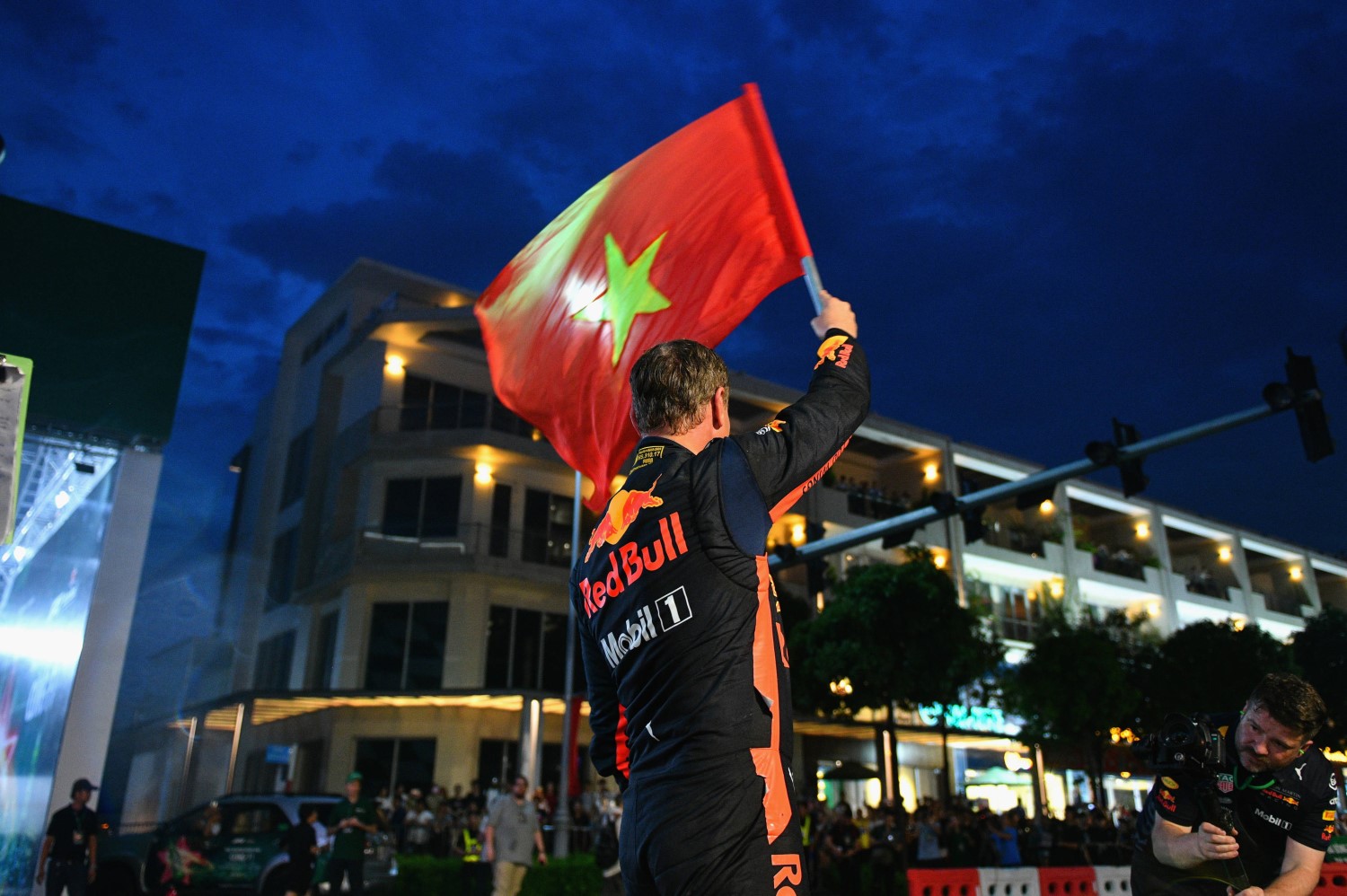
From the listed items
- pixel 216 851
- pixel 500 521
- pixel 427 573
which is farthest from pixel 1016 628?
pixel 216 851

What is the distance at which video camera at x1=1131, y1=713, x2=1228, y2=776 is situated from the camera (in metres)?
3.73

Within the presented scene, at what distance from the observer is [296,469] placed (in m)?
35.3

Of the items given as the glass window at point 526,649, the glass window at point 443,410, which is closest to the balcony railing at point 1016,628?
the glass window at point 526,649

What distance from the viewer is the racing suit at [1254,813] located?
12.8ft

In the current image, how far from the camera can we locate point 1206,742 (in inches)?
148

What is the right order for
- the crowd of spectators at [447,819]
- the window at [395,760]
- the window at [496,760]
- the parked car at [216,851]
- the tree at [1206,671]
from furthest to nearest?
the tree at [1206,671]
the window at [496,760]
the window at [395,760]
the crowd of spectators at [447,819]
the parked car at [216,851]

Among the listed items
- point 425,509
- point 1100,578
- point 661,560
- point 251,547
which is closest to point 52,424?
point 661,560

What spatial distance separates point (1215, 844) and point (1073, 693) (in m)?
29.1

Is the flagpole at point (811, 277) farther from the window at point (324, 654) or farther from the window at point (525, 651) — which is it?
the window at point (324, 654)

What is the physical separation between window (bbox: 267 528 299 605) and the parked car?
18.4 metres

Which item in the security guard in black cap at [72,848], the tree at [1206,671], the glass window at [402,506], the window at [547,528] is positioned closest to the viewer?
the security guard in black cap at [72,848]

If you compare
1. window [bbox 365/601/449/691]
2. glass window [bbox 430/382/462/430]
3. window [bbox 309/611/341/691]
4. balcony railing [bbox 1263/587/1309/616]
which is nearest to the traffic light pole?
window [bbox 365/601/449/691]

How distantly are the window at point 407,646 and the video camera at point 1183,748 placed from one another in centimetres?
2609

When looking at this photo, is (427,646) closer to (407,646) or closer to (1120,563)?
(407,646)
